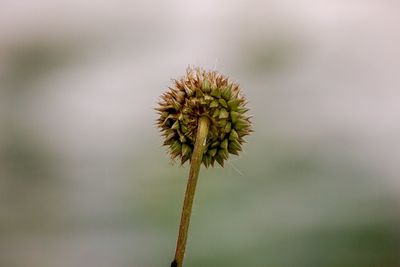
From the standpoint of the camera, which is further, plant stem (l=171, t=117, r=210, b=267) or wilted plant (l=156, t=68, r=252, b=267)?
wilted plant (l=156, t=68, r=252, b=267)

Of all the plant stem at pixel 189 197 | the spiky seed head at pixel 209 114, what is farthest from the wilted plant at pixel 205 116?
the plant stem at pixel 189 197

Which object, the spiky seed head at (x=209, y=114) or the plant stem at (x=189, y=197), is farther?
the spiky seed head at (x=209, y=114)

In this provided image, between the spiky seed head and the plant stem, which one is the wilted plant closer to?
the spiky seed head

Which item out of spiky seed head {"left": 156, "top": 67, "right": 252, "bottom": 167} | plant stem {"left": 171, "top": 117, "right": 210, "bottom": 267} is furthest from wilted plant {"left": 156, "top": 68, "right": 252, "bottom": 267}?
plant stem {"left": 171, "top": 117, "right": 210, "bottom": 267}

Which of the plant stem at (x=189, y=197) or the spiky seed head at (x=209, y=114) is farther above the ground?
the spiky seed head at (x=209, y=114)

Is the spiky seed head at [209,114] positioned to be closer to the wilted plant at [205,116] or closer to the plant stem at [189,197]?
the wilted plant at [205,116]

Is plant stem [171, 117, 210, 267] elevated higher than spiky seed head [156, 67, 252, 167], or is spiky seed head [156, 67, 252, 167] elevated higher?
spiky seed head [156, 67, 252, 167]
